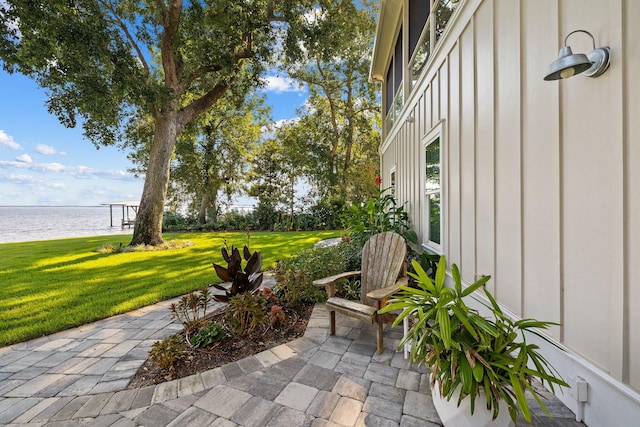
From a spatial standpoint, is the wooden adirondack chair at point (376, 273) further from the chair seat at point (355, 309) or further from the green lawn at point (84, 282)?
the green lawn at point (84, 282)

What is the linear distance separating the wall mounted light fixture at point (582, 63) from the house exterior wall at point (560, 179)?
41 millimetres

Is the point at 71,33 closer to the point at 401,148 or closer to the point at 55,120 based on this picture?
the point at 55,120

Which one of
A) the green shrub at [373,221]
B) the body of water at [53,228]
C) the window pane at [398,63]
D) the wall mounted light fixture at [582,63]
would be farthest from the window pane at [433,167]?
the body of water at [53,228]

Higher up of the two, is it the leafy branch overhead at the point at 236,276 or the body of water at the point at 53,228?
the leafy branch overhead at the point at 236,276

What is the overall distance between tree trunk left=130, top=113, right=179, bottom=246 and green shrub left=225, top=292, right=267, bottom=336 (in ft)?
24.2

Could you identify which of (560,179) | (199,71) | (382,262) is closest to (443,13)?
(560,179)

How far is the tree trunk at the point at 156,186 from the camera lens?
8.72 meters

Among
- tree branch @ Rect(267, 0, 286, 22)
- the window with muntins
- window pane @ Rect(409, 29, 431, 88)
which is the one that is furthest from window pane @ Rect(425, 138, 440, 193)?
tree branch @ Rect(267, 0, 286, 22)

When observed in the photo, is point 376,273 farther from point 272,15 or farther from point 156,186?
point 272,15

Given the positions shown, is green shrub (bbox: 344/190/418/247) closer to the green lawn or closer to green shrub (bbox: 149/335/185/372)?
the green lawn

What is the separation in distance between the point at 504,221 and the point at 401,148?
4102mm

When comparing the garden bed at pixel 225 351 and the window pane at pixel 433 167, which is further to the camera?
the window pane at pixel 433 167

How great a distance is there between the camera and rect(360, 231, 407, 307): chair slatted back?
295 cm

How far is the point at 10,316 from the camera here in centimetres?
351
